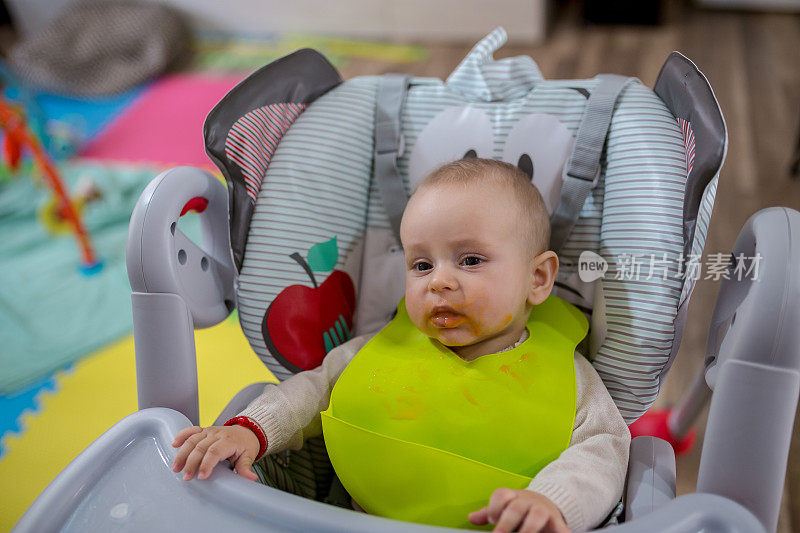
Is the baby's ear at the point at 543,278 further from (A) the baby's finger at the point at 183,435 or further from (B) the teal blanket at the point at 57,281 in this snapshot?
(B) the teal blanket at the point at 57,281

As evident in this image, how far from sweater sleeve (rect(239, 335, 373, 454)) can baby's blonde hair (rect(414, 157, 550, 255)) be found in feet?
0.79

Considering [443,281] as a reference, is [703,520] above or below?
below

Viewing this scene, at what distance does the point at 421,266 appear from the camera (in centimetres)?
81

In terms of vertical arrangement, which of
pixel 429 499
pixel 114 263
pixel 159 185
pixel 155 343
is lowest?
pixel 114 263

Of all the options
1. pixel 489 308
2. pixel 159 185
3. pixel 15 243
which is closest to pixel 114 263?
A: pixel 15 243

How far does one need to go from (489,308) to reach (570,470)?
19 centimetres

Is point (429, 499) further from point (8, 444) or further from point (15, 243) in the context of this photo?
point (15, 243)

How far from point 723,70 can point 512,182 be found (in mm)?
2034

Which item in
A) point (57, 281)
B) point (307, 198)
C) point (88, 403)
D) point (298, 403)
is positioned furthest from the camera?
point (57, 281)

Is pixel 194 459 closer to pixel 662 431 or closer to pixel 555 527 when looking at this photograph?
pixel 555 527

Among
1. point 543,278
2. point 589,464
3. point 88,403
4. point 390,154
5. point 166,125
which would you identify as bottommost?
point 88,403

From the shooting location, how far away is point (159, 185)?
2.54ft

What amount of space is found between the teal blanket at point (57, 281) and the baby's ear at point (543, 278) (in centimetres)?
117

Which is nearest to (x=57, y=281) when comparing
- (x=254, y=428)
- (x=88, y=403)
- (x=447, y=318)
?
(x=88, y=403)
